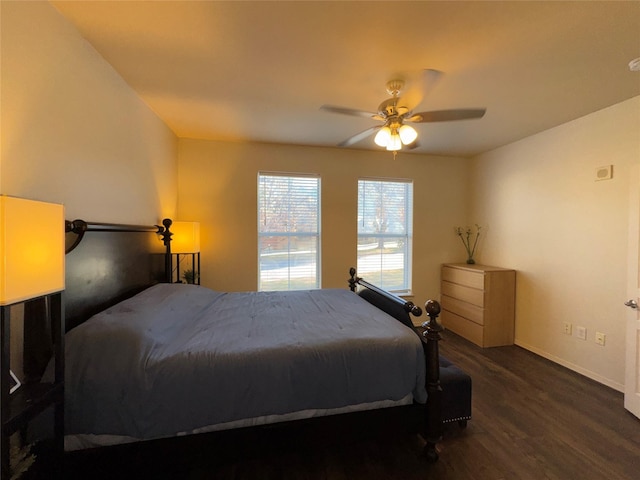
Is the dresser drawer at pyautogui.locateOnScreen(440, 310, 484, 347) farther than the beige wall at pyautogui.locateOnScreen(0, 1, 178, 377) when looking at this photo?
Yes

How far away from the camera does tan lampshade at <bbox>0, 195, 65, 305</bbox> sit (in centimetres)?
82

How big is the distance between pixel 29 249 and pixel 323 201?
10.0 ft

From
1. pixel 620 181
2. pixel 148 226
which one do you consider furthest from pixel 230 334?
pixel 620 181

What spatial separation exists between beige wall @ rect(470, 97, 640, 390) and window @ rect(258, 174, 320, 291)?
2599 mm

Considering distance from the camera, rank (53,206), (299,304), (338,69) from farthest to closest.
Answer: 1. (299,304)
2. (338,69)
3. (53,206)

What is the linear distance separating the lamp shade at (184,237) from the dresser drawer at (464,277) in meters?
3.47

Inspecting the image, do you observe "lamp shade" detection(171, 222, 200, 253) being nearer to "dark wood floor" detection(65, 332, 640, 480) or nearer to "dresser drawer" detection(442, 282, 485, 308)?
"dark wood floor" detection(65, 332, 640, 480)

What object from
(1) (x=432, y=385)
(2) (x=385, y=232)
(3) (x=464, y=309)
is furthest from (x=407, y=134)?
(3) (x=464, y=309)

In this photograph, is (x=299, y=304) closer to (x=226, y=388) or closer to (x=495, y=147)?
(x=226, y=388)

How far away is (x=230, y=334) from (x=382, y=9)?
2034mm

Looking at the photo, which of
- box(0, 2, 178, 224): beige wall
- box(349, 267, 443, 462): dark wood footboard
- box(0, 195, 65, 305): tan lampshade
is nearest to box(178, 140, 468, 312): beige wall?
box(0, 2, 178, 224): beige wall

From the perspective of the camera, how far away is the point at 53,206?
100 cm

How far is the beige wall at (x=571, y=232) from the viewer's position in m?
2.39

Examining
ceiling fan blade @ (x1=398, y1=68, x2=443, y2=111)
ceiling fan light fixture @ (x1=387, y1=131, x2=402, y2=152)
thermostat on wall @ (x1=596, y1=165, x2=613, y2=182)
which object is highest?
ceiling fan blade @ (x1=398, y1=68, x2=443, y2=111)
